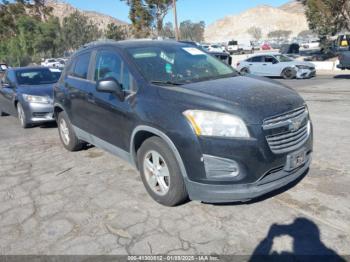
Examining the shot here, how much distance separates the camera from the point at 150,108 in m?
→ 3.72

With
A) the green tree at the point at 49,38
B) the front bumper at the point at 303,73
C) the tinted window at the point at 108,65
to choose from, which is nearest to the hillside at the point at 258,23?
the green tree at the point at 49,38

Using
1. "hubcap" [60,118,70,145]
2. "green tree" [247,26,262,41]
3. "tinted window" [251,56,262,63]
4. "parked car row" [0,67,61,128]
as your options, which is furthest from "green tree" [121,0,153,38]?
"green tree" [247,26,262,41]

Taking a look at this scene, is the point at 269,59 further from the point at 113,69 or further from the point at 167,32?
the point at 167,32

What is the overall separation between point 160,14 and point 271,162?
131 ft

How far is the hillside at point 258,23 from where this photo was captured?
134875mm

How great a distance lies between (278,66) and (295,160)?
15.7 metres

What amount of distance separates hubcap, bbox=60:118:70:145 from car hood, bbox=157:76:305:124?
3.01 meters

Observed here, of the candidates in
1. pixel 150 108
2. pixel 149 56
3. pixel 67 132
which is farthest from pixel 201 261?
pixel 67 132

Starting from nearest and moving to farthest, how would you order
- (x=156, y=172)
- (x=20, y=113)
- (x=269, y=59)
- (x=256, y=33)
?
1. (x=156, y=172)
2. (x=20, y=113)
3. (x=269, y=59)
4. (x=256, y=33)

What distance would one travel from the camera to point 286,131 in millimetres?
3471

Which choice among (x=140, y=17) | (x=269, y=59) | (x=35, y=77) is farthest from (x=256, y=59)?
(x=140, y=17)

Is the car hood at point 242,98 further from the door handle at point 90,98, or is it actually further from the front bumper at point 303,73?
the front bumper at point 303,73

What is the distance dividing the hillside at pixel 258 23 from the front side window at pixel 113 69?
129785mm

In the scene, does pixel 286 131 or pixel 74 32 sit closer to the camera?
pixel 286 131
